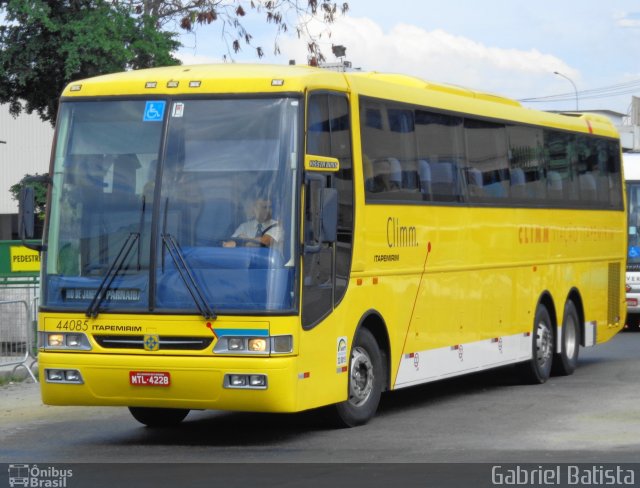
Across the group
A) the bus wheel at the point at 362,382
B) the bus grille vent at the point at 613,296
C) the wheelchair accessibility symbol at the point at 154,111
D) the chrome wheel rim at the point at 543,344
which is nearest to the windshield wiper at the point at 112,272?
the wheelchair accessibility symbol at the point at 154,111

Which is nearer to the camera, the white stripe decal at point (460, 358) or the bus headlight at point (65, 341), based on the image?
the bus headlight at point (65, 341)

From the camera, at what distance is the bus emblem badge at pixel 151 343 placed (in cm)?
1155

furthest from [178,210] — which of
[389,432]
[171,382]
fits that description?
[389,432]

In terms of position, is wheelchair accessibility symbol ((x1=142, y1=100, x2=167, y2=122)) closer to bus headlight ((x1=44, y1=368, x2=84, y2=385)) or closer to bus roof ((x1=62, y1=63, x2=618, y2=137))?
bus roof ((x1=62, y1=63, x2=618, y2=137))

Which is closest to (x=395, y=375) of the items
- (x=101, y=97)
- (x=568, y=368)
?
(x=101, y=97)

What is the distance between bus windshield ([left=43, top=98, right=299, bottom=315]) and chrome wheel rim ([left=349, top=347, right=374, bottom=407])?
1540 mm

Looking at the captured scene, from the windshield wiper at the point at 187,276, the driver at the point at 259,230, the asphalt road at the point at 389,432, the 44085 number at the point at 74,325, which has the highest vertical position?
the driver at the point at 259,230

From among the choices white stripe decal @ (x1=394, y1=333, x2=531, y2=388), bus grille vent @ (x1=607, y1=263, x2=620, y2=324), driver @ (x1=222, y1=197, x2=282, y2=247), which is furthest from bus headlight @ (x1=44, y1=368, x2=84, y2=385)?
bus grille vent @ (x1=607, y1=263, x2=620, y2=324)

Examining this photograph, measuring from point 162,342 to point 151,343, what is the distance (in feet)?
0.32

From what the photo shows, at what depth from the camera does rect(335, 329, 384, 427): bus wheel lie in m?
12.7

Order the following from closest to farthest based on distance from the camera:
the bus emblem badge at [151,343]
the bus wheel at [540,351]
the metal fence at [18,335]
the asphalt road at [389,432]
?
the asphalt road at [389,432] < the bus emblem badge at [151,343] < the bus wheel at [540,351] < the metal fence at [18,335]

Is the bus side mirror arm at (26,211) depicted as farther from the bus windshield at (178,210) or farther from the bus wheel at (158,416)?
the bus wheel at (158,416)

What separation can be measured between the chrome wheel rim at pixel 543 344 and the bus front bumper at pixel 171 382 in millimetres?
6899

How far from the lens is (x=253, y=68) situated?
12.3 meters
